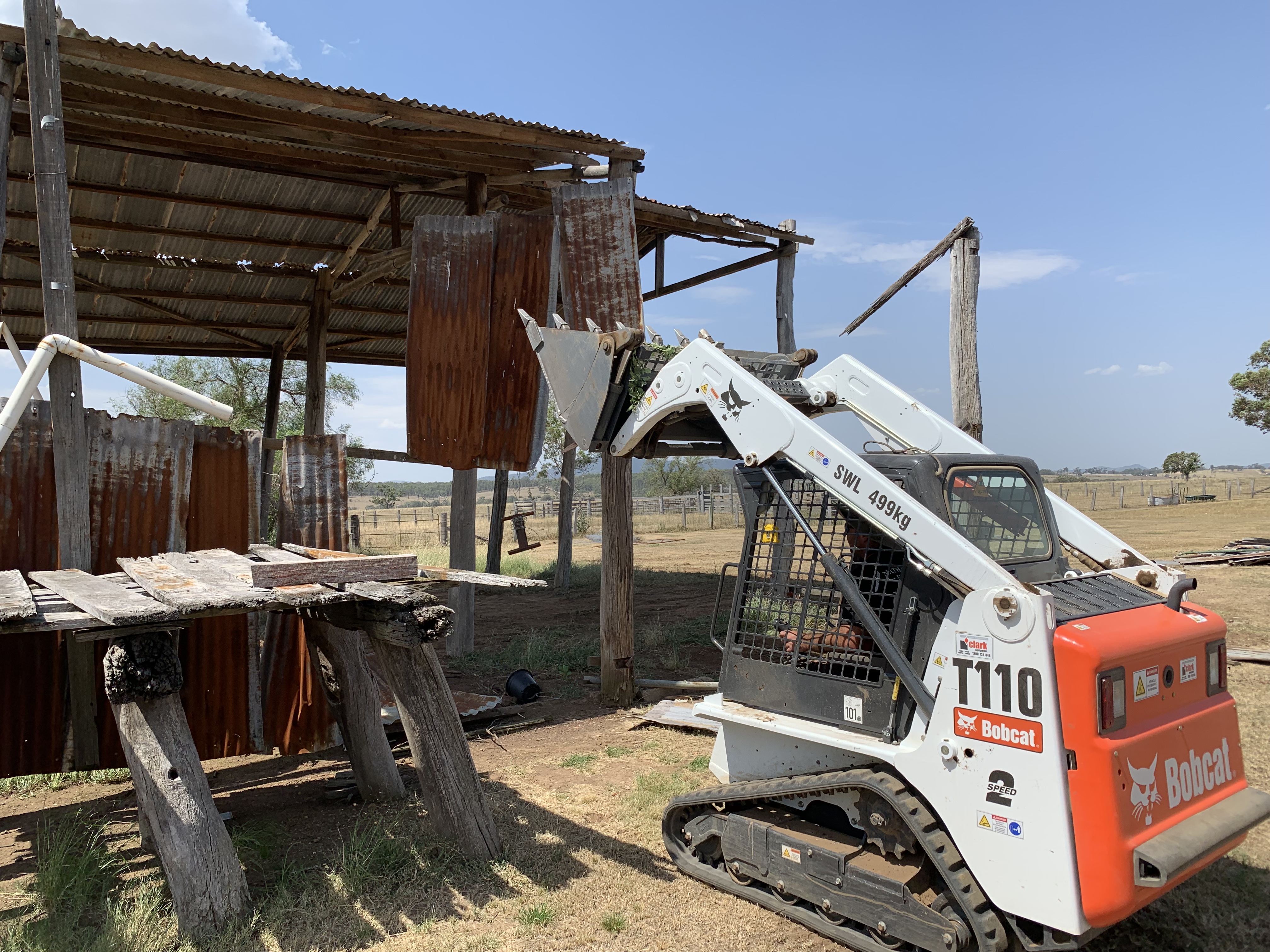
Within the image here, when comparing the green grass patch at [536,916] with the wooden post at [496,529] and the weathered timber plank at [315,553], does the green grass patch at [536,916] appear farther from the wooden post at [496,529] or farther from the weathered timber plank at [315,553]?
the wooden post at [496,529]

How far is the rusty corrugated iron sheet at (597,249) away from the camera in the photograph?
29.0ft

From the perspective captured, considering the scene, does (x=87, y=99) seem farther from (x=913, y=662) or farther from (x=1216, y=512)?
(x=1216, y=512)

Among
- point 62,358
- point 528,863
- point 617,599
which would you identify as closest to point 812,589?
point 528,863

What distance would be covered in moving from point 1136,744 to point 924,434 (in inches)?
96.1

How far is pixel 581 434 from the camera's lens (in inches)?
205

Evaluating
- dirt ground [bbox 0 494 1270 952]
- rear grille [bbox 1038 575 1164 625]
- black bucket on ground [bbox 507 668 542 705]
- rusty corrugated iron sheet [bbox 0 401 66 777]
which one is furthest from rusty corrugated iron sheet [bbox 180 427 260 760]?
rear grille [bbox 1038 575 1164 625]

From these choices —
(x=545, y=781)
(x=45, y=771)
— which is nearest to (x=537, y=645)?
(x=545, y=781)

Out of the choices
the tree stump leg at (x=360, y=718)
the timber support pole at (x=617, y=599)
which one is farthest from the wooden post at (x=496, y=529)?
the tree stump leg at (x=360, y=718)

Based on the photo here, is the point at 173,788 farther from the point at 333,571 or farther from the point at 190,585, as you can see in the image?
the point at 333,571

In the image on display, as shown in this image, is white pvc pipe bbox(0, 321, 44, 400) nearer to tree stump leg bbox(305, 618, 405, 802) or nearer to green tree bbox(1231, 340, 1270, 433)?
tree stump leg bbox(305, 618, 405, 802)

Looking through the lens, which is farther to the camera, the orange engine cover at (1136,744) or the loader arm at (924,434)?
the loader arm at (924,434)

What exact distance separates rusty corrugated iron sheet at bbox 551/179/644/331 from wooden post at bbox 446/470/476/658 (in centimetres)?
218

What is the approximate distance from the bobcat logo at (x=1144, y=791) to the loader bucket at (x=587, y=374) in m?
3.11

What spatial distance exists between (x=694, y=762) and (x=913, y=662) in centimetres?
313
